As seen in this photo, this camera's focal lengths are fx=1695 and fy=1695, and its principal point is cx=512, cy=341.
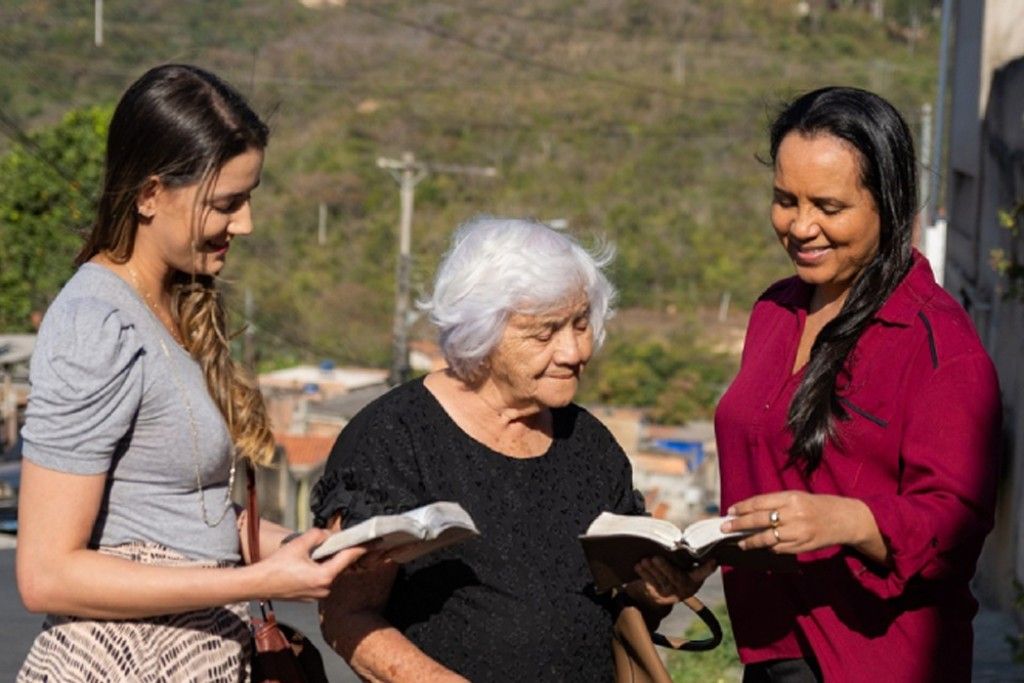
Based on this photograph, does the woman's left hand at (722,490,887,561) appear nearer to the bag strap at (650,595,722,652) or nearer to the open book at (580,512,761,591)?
the open book at (580,512,761,591)

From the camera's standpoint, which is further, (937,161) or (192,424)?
(937,161)

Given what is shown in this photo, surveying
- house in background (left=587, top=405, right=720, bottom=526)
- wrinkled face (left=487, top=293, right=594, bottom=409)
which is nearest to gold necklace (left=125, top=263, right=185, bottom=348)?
wrinkled face (left=487, top=293, right=594, bottom=409)

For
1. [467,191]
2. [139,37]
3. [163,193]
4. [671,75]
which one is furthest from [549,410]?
[671,75]

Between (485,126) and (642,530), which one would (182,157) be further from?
(485,126)

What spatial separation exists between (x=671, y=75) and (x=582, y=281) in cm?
5847

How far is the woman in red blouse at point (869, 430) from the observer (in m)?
2.84

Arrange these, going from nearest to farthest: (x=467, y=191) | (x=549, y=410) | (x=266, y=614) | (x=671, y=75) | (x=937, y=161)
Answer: (x=266, y=614)
(x=549, y=410)
(x=937, y=161)
(x=467, y=191)
(x=671, y=75)

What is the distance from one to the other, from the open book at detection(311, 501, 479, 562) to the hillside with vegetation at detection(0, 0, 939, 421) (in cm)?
3498

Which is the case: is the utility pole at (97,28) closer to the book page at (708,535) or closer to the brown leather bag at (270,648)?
the brown leather bag at (270,648)

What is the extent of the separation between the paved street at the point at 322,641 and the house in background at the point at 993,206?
19cm

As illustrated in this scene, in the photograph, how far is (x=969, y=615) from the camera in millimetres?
2982

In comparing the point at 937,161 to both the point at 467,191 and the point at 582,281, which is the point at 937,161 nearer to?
the point at 582,281

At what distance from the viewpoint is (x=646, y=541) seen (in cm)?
279

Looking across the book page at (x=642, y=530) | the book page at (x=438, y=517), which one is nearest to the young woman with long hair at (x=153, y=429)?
the book page at (x=438, y=517)
